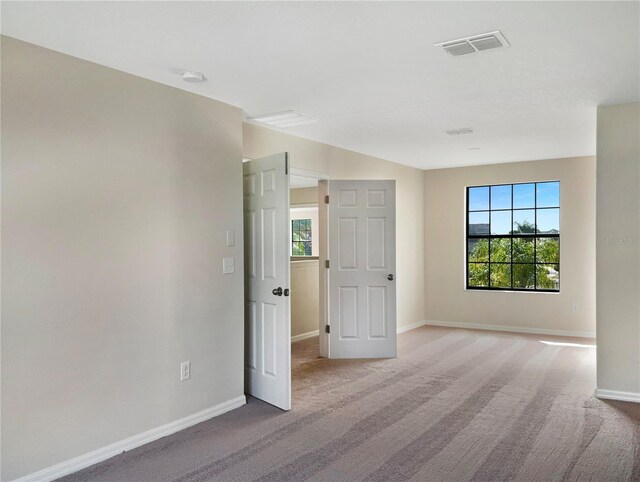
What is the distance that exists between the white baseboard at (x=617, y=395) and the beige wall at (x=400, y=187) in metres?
3.24

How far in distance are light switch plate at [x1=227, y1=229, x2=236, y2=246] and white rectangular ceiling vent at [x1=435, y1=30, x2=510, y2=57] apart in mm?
2089

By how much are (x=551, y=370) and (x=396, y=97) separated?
10.7 feet

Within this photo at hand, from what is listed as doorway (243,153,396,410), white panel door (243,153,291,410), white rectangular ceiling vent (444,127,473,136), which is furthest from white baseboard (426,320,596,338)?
white panel door (243,153,291,410)

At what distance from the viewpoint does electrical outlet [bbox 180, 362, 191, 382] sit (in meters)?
3.56

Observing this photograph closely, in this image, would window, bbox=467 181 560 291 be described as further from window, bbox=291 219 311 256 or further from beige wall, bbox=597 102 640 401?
window, bbox=291 219 311 256

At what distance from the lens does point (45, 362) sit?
2.77 meters

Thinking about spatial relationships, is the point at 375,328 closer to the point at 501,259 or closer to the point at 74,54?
the point at 501,259

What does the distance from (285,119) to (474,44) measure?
2.05m

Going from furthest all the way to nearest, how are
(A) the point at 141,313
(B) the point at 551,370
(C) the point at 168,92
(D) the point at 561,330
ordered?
1. (D) the point at 561,330
2. (B) the point at 551,370
3. (C) the point at 168,92
4. (A) the point at 141,313

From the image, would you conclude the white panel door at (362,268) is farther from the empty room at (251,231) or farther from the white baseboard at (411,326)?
the white baseboard at (411,326)

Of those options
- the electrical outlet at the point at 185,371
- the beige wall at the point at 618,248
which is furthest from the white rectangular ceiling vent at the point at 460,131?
the electrical outlet at the point at 185,371

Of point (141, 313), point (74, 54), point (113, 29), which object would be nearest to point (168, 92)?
point (74, 54)

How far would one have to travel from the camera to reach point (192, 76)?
3285 mm

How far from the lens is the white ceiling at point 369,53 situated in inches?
94.7
